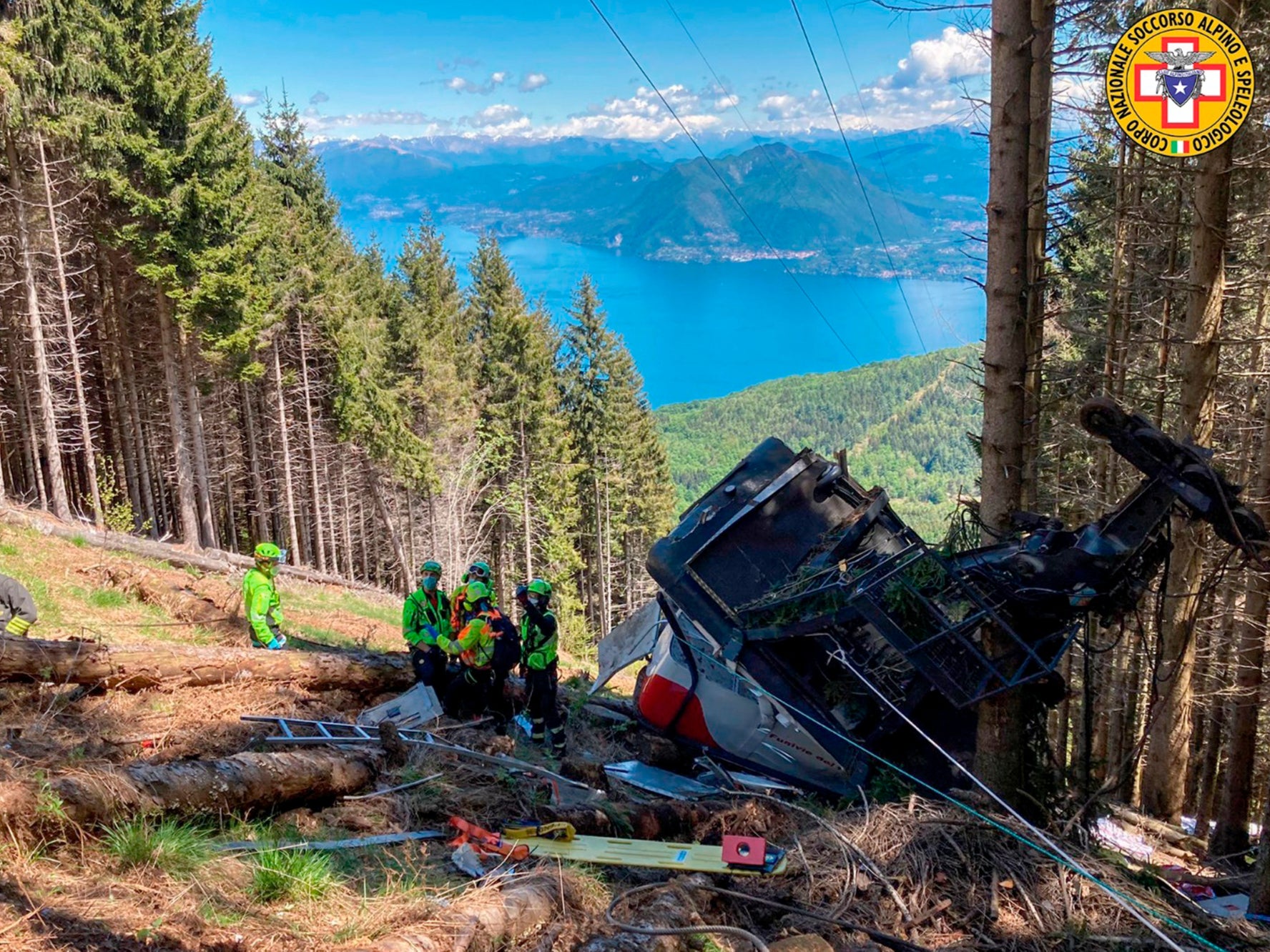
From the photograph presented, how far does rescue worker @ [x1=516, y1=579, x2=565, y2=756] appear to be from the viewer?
9.15 m

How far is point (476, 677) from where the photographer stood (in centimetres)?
927

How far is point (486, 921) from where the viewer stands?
4016mm

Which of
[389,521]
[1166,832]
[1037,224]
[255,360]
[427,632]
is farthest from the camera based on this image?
[389,521]

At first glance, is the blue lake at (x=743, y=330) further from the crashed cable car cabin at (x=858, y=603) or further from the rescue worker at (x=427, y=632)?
the crashed cable car cabin at (x=858, y=603)

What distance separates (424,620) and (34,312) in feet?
→ 60.2

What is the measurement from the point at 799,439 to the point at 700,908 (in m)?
121

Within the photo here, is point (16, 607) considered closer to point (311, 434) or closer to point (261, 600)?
point (261, 600)

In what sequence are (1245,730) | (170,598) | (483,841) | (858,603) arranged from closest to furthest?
1. (483,841)
2. (858,603)
3. (1245,730)
4. (170,598)

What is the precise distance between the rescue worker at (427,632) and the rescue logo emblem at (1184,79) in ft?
29.2

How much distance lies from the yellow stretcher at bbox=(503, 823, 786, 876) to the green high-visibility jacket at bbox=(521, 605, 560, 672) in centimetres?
335

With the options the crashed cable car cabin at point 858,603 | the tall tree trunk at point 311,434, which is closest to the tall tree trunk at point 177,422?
the tall tree trunk at point 311,434

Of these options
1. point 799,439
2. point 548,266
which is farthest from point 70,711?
point 548,266

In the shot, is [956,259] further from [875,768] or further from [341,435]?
[875,768]

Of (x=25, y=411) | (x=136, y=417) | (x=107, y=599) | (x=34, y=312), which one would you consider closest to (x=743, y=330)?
(x=136, y=417)
